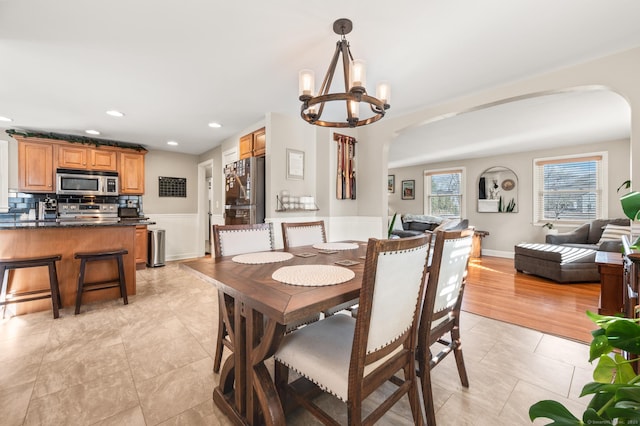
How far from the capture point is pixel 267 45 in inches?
80.9

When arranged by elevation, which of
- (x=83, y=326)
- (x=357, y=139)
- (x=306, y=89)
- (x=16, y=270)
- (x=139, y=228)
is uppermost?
(x=357, y=139)

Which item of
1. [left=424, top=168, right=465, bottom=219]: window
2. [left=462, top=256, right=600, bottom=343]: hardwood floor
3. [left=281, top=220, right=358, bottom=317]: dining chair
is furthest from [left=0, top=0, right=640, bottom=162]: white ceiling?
[left=424, top=168, right=465, bottom=219]: window

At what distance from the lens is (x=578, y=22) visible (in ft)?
5.87

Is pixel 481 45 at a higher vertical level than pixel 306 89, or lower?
higher

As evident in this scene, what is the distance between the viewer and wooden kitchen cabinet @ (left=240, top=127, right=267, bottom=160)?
3684 mm

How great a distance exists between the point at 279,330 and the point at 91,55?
2.64 meters

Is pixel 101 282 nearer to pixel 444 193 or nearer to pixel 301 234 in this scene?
pixel 301 234

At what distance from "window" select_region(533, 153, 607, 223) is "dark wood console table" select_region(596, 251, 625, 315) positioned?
11.1 feet

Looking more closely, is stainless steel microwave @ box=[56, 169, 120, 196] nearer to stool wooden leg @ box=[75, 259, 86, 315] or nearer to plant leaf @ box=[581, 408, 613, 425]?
stool wooden leg @ box=[75, 259, 86, 315]

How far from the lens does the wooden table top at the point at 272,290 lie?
94 cm

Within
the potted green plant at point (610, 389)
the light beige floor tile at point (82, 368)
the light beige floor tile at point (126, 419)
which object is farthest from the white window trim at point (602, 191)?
the light beige floor tile at point (82, 368)

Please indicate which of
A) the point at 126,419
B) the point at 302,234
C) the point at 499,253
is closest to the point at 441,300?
the point at 302,234

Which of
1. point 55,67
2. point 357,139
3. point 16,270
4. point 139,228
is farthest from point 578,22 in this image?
point 139,228

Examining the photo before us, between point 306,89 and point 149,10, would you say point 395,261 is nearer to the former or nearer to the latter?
point 306,89
